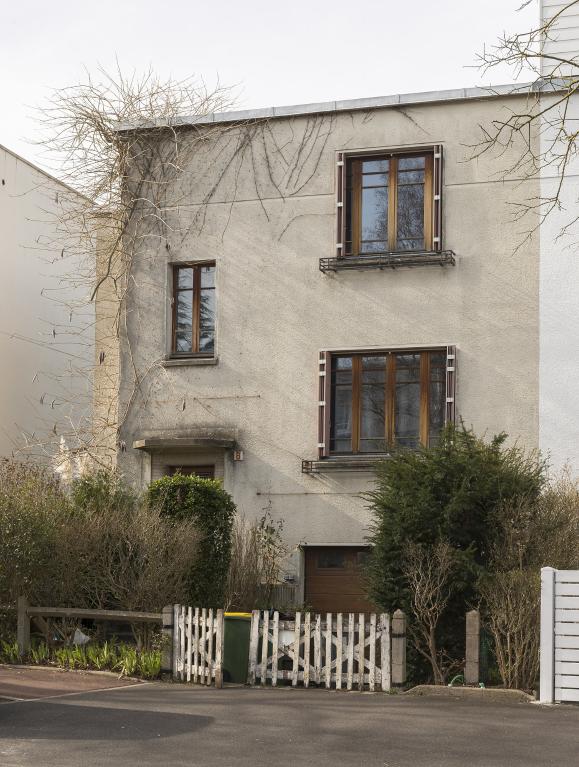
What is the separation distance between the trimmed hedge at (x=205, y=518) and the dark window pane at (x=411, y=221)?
5964 mm

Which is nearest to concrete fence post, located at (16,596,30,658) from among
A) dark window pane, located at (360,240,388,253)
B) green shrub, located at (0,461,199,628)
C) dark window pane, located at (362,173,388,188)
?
green shrub, located at (0,461,199,628)

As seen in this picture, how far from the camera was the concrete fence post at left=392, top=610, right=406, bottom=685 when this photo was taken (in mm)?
15602

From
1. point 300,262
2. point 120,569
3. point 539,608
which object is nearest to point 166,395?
point 300,262

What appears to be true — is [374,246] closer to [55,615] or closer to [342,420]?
[342,420]

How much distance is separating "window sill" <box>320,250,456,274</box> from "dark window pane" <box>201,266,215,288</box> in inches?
89.9

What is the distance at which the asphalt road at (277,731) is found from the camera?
10.6 metres

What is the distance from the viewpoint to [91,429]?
24.6 metres

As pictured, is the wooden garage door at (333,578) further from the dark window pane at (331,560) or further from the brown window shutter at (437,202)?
the brown window shutter at (437,202)

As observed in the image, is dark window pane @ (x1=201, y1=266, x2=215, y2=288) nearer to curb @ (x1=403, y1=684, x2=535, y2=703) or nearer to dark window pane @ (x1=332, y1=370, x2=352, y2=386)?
dark window pane @ (x1=332, y1=370, x2=352, y2=386)

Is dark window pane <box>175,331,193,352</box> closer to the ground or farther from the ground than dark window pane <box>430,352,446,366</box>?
farther from the ground

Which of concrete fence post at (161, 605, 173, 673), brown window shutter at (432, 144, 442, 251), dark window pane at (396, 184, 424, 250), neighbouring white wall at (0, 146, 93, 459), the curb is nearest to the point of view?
the curb

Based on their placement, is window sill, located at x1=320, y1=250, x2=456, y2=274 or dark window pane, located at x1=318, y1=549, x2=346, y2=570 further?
dark window pane, located at x1=318, y1=549, x2=346, y2=570

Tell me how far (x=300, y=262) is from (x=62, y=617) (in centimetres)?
822

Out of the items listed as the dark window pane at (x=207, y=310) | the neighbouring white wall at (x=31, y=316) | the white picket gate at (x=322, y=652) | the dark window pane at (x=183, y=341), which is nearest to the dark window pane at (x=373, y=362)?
the dark window pane at (x=207, y=310)
